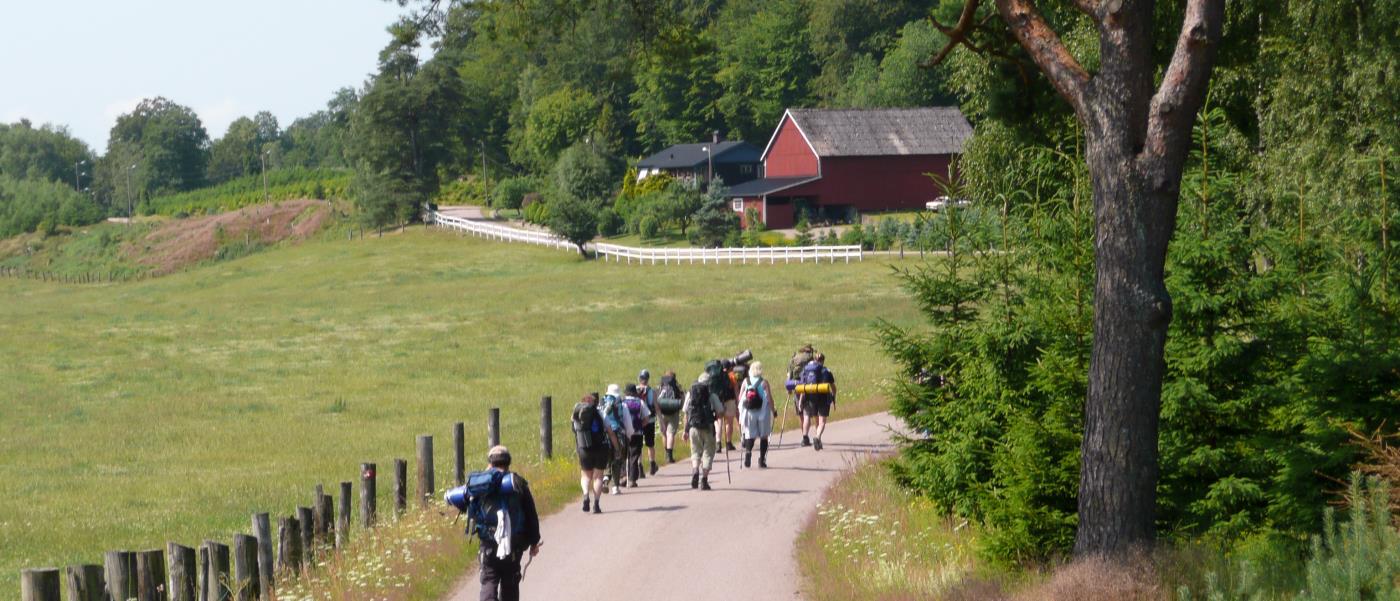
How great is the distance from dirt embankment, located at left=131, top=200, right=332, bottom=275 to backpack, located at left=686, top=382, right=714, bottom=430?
288 ft

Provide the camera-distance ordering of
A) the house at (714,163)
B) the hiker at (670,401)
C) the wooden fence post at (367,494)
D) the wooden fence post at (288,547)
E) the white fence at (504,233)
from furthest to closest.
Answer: the house at (714,163), the white fence at (504,233), the hiker at (670,401), the wooden fence post at (367,494), the wooden fence post at (288,547)

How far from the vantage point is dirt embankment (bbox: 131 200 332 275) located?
103 m

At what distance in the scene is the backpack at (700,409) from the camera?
18141mm

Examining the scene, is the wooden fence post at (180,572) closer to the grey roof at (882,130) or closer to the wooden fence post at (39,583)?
the wooden fence post at (39,583)

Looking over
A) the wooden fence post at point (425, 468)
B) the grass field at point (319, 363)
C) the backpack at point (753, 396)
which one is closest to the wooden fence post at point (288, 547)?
the wooden fence post at point (425, 468)

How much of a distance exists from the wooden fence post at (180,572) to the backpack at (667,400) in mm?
9641

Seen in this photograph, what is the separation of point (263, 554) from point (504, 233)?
7977 centimetres

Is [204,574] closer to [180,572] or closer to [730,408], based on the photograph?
[180,572]

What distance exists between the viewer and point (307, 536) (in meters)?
13.9

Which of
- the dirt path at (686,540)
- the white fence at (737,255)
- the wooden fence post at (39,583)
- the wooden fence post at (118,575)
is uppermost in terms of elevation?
the white fence at (737,255)

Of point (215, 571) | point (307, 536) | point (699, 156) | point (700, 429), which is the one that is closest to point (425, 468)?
point (700, 429)

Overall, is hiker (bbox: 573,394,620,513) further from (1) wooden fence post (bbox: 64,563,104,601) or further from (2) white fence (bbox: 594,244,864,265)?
(2) white fence (bbox: 594,244,864,265)

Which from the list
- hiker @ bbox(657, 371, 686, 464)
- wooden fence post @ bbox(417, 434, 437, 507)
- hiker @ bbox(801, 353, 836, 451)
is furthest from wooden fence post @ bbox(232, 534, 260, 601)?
hiker @ bbox(801, 353, 836, 451)

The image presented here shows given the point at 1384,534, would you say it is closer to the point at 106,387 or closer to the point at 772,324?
the point at 106,387
